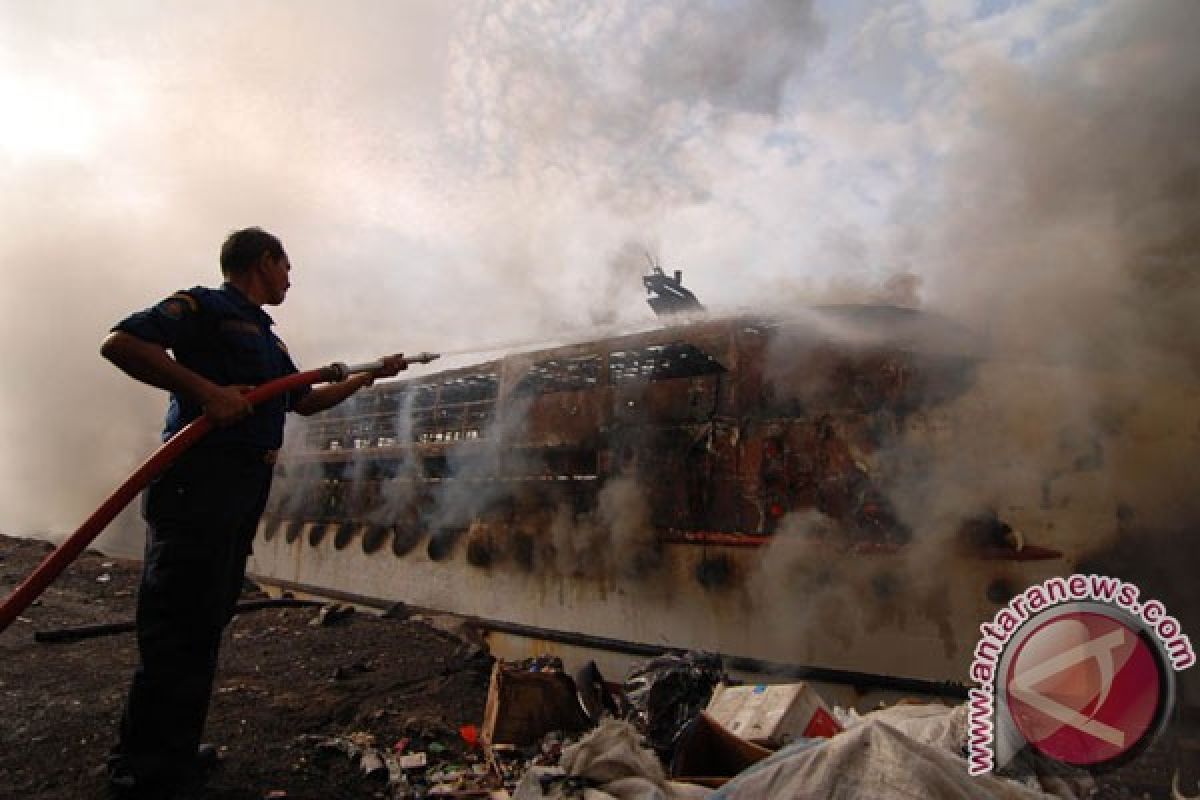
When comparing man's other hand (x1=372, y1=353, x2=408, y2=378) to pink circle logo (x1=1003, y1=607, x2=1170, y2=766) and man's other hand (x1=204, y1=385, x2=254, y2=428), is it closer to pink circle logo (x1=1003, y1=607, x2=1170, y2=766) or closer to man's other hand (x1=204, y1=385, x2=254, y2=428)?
man's other hand (x1=204, y1=385, x2=254, y2=428)

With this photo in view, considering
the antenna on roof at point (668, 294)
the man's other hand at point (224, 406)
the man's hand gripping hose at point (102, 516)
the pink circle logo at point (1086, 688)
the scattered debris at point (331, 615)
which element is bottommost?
the scattered debris at point (331, 615)

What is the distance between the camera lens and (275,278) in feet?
8.93

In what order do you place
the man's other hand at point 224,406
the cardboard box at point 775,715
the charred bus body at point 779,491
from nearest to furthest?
1. the man's other hand at point 224,406
2. the cardboard box at point 775,715
3. the charred bus body at point 779,491

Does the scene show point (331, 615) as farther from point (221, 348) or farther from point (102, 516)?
point (221, 348)

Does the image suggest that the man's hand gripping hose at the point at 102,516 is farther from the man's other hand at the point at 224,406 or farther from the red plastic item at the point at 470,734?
the red plastic item at the point at 470,734

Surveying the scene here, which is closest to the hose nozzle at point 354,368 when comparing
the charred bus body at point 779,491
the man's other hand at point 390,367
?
the man's other hand at point 390,367

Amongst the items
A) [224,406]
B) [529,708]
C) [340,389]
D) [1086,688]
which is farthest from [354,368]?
[1086,688]

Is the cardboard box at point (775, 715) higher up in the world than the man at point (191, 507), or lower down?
lower down

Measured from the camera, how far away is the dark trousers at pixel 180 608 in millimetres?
2082

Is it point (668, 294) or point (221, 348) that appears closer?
point (221, 348)

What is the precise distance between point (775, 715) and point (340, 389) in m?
2.68

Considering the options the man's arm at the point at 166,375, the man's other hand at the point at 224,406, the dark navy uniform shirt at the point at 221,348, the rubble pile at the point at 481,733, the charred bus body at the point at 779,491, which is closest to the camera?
the rubble pile at the point at 481,733

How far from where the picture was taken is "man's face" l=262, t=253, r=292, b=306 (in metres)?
2.69

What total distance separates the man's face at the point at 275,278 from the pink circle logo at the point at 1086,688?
148 inches
